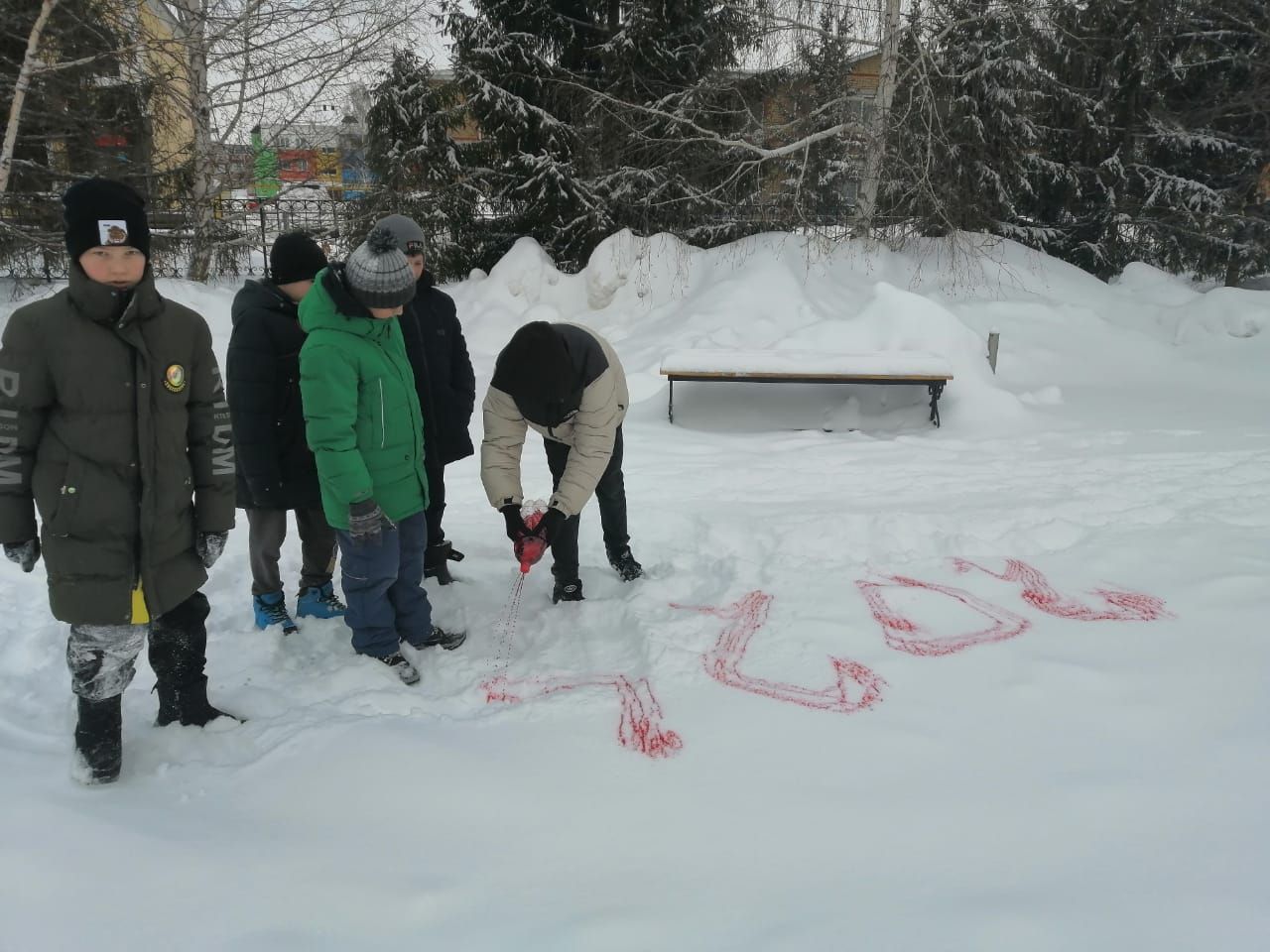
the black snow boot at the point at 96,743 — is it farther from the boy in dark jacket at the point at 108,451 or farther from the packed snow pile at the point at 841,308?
the packed snow pile at the point at 841,308

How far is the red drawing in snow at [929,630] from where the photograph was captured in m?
3.40

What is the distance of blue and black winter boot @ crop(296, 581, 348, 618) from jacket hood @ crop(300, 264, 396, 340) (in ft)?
4.38

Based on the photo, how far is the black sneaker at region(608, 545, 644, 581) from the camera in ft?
13.6

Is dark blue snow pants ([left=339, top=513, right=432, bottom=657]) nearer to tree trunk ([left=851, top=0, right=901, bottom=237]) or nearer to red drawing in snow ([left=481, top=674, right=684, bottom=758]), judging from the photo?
red drawing in snow ([left=481, top=674, right=684, bottom=758])

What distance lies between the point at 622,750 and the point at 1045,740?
1.41 m

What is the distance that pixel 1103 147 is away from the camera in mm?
13312

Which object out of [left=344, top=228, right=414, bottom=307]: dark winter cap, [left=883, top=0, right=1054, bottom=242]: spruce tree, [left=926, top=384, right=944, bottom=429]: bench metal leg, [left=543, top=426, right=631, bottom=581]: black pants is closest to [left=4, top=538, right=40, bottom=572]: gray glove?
[left=344, top=228, right=414, bottom=307]: dark winter cap

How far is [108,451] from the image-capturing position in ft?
7.57

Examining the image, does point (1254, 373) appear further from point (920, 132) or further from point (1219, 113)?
point (1219, 113)

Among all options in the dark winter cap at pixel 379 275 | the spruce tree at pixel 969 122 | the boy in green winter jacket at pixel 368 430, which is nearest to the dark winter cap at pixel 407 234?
the boy in green winter jacket at pixel 368 430

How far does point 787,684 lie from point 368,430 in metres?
1.85

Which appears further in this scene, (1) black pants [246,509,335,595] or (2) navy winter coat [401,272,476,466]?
(2) navy winter coat [401,272,476,466]

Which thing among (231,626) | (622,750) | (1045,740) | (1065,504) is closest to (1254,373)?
(1065,504)

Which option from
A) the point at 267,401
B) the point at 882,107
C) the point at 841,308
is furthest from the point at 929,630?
the point at 882,107
